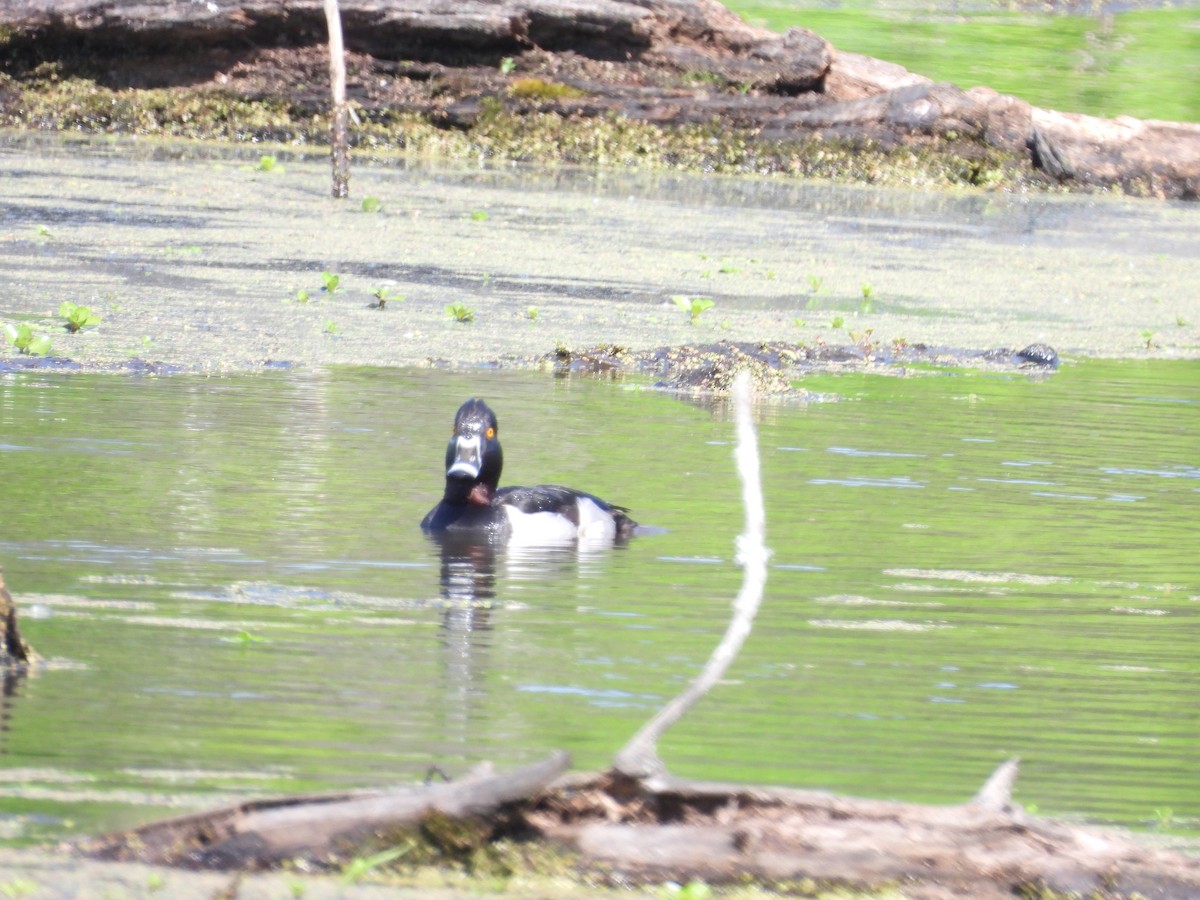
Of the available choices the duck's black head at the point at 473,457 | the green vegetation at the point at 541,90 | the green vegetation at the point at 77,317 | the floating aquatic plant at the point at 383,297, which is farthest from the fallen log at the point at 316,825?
the green vegetation at the point at 541,90

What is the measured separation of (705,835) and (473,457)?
3.82 meters

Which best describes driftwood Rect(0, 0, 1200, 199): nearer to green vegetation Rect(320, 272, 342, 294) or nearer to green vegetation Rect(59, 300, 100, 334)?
green vegetation Rect(320, 272, 342, 294)

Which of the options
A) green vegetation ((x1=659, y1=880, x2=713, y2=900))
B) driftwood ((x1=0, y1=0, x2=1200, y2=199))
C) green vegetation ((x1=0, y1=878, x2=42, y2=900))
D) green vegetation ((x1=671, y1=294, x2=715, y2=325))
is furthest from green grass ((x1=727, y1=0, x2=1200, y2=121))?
green vegetation ((x1=0, y1=878, x2=42, y2=900))

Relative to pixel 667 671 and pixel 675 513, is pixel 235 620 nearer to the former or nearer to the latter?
pixel 667 671

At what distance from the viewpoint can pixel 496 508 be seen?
698 centimetres

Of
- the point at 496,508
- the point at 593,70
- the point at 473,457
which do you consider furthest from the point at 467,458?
the point at 593,70

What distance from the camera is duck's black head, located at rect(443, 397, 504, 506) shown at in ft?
22.5

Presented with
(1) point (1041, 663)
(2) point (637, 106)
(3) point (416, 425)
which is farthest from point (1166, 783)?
(2) point (637, 106)

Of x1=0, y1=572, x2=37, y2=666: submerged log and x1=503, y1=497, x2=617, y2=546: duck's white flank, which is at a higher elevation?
x1=0, y1=572, x2=37, y2=666: submerged log

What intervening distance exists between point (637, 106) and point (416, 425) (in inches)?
661

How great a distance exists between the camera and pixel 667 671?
4828 mm

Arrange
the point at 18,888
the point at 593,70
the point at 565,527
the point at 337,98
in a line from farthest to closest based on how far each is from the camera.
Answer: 1. the point at 593,70
2. the point at 337,98
3. the point at 565,527
4. the point at 18,888

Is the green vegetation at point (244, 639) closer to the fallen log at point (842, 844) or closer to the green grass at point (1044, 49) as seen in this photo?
the fallen log at point (842, 844)

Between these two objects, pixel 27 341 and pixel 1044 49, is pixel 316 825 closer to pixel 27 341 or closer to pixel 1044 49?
pixel 27 341
